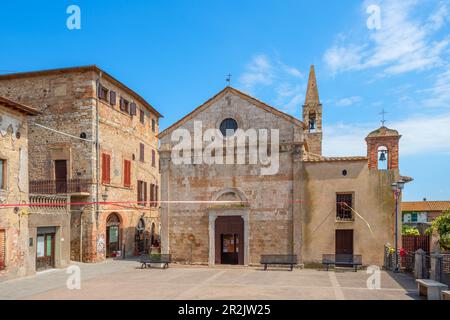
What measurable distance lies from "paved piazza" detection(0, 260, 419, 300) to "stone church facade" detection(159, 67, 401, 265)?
1.65 m

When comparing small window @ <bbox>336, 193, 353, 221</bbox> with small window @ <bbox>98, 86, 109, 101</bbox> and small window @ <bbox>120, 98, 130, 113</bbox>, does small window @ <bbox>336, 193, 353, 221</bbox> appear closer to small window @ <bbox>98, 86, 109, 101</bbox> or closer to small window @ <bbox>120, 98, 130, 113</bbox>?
small window @ <bbox>98, 86, 109, 101</bbox>

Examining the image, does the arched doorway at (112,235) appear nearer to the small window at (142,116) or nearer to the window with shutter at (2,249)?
the small window at (142,116)

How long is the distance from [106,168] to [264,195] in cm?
1044

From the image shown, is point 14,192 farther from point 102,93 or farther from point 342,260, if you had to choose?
point 342,260

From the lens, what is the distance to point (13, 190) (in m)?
16.6

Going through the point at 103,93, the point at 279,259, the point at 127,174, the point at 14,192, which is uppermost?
the point at 103,93

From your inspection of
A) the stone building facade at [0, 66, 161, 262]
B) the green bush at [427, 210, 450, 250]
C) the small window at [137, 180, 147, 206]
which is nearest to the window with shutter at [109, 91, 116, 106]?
the stone building facade at [0, 66, 161, 262]

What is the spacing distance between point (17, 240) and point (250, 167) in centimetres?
1159

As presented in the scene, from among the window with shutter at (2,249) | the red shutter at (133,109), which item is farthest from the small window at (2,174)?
the red shutter at (133,109)

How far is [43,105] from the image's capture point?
2406cm

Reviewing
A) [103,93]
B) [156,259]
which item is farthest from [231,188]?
[103,93]

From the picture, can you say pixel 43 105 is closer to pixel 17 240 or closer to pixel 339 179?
pixel 17 240

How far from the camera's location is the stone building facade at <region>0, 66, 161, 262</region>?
23.1m
